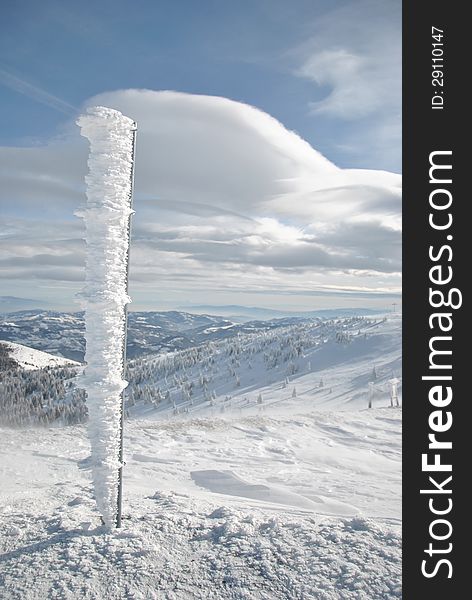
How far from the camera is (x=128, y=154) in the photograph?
22.9 ft

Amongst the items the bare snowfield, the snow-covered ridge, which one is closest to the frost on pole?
the bare snowfield

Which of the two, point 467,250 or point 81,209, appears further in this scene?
point 81,209

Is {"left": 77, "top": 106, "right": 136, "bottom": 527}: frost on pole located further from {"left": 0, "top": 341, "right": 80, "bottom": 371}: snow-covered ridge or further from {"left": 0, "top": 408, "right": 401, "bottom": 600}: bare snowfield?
{"left": 0, "top": 341, "right": 80, "bottom": 371}: snow-covered ridge

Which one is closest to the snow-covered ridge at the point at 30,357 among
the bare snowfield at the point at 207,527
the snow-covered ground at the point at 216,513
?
the snow-covered ground at the point at 216,513

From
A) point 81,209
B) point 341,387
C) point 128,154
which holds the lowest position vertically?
point 341,387

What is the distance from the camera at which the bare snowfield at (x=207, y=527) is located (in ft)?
19.4

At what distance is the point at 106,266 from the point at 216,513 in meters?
4.96

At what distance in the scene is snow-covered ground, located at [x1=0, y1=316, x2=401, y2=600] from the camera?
19.6 feet

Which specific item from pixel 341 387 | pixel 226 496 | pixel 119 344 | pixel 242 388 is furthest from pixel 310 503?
pixel 242 388

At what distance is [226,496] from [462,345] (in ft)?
22.8

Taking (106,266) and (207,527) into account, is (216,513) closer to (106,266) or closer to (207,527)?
(207,527)

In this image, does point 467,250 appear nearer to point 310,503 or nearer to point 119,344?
point 119,344

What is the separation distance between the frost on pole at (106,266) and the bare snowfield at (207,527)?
1.17 meters

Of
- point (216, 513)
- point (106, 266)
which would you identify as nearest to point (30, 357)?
point (216, 513)
